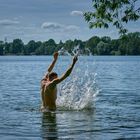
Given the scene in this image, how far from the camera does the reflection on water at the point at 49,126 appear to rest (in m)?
15.6

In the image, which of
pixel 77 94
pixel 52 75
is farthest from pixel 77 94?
pixel 52 75

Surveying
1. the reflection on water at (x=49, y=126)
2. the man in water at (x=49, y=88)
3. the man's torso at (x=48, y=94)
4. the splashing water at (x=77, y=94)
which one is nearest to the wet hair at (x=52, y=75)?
the man in water at (x=49, y=88)

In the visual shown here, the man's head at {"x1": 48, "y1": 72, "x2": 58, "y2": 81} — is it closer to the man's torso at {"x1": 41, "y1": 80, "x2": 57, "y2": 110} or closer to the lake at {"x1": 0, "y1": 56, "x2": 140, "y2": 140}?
the man's torso at {"x1": 41, "y1": 80, "x2": 57, "y2": 110}

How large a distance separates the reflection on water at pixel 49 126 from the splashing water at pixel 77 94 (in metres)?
2.33

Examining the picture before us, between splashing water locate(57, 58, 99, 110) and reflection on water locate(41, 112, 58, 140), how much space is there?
233 centimetres

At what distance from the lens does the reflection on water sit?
51.3 feet

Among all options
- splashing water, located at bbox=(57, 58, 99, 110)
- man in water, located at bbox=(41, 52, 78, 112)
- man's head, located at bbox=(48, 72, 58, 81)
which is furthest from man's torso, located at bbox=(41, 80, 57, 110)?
splashing water, located at bbox=(57, 58, 99, 110)

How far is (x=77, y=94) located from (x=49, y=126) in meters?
8.35

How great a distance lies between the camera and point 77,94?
25891 millimetres

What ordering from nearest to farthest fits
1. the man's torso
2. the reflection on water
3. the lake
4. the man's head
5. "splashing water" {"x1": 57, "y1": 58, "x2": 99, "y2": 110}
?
1. the reflection on water
2. the lake
3. the man's head
4. the man's torso
5. "splashing water" {"x1": 57, "y1": 58, "x2": 99, "y2": 110}

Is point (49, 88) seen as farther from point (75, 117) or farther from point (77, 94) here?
point (77, 94)

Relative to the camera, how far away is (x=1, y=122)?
18688 mm

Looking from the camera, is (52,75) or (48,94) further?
(48,94)

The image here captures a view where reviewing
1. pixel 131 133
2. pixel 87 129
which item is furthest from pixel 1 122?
pixel 131 133
